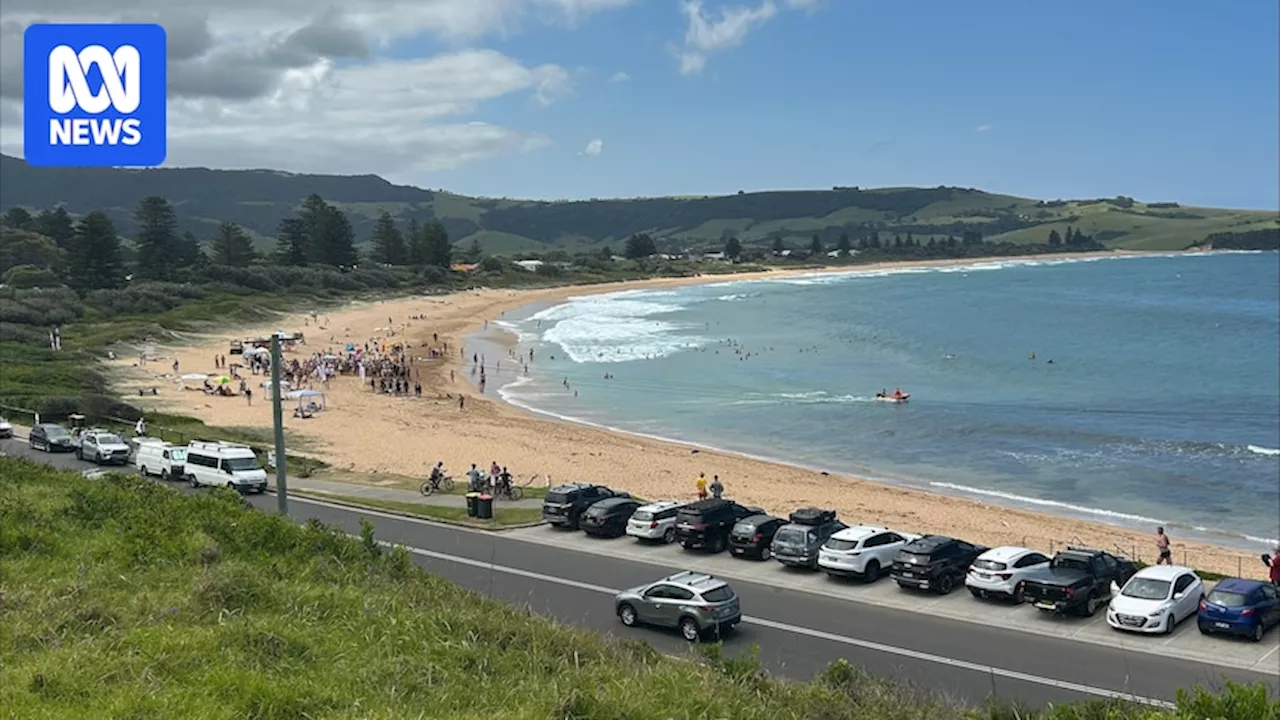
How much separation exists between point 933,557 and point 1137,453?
2692 centimetres

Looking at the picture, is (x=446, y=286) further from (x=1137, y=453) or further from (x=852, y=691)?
(x=852, y=691)

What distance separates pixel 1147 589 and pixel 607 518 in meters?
12.1

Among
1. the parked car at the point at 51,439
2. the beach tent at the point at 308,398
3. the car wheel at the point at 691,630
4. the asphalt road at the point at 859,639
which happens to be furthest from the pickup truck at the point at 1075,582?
the beach tent at the point at 308,398

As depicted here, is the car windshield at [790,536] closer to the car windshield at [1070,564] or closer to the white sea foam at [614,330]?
the car windshield at [1070,564]

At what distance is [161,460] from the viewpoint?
104ft

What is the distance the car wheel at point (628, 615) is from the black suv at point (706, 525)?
565 cm

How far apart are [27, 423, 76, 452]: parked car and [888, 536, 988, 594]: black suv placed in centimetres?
2794

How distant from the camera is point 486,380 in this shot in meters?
65.4

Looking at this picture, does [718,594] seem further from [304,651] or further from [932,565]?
[304,651]

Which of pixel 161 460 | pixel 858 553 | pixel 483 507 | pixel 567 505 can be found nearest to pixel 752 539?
pixel 858 553

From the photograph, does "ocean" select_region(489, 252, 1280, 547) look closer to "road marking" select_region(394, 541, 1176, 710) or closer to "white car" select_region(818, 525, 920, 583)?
"white car" select_region(818, 525, 920, 583)

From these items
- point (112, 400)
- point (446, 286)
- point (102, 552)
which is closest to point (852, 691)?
point (102, 552)

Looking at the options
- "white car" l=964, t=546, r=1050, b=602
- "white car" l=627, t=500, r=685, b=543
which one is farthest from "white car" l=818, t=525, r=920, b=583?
"white car" l=627, t=500, r=685, b=543

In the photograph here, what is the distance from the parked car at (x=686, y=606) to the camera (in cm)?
1769
